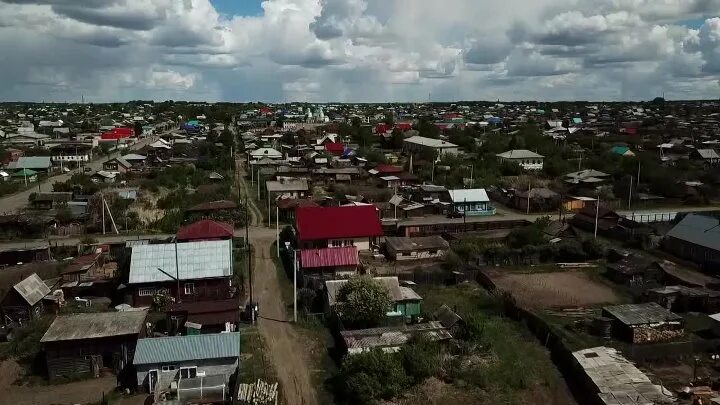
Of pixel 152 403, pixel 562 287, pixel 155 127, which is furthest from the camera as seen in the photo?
pixel 155 127

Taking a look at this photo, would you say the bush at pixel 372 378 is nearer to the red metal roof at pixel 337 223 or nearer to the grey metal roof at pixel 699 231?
the red metal roof at pixel 337 223

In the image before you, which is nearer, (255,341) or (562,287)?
(255,341)

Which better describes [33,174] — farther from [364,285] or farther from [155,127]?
[155,127]

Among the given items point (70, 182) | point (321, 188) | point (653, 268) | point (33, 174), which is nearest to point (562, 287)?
point (653, 268)

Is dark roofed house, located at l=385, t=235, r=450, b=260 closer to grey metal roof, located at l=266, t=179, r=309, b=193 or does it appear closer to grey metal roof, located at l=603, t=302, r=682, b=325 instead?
grey metal roof, located at l=603, t=302, r=682, b=325

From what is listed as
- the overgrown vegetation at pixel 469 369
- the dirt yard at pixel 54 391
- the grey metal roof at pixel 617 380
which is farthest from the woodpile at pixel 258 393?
the grey metal roof at pixel 617 380

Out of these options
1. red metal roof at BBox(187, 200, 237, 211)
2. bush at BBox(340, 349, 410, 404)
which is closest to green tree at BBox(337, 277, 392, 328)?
bush at BBox(340, 349, 410, 404)
